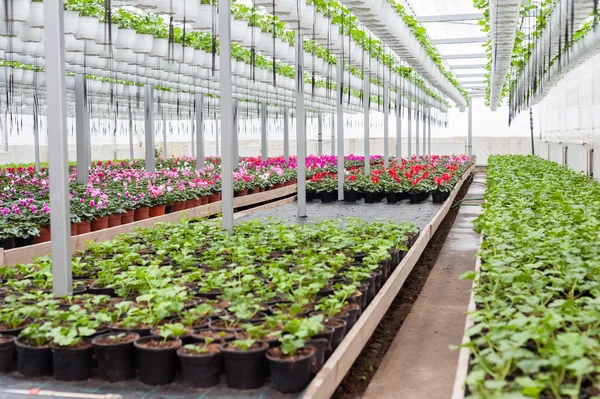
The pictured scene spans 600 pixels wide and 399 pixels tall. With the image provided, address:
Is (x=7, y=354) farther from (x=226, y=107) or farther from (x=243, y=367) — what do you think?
(x=226, y=107)

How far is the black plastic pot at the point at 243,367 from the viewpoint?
9.19 ft

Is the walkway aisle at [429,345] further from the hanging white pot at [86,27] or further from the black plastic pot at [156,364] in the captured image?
the hanging white pot at [86,27]

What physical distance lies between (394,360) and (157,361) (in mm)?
2268

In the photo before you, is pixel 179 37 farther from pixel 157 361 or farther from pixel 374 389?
pixel 157 361

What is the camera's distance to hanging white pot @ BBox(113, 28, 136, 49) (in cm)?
880

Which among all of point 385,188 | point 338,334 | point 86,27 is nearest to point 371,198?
point 385,188

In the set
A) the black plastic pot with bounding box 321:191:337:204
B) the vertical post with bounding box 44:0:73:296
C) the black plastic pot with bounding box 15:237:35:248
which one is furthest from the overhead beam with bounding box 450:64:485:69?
the vertical post with bounding box 44:0:73:296

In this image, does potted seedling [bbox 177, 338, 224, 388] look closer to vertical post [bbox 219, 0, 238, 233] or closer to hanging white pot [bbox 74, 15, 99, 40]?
vertical post [bbox 219, 0, 238, 233]

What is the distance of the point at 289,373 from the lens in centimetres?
275

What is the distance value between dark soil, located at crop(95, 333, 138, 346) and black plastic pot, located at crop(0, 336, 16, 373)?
45 centimetres

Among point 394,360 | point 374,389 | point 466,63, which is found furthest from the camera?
point 466,63

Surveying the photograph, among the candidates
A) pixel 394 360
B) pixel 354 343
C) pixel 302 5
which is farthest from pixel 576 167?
pixel 354 343

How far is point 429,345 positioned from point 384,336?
41cm

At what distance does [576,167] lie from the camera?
573 inches
